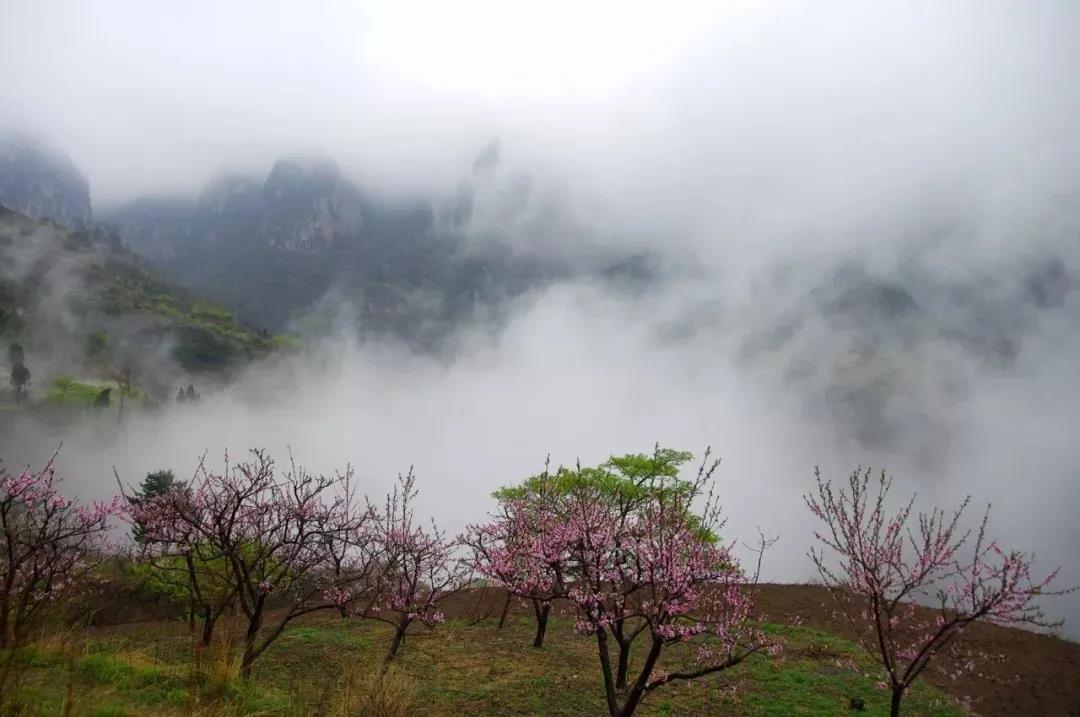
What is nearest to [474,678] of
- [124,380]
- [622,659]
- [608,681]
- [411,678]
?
[411,678]

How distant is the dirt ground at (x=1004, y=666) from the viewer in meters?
15.6

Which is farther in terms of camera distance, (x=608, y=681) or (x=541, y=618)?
(x=541, y=618)

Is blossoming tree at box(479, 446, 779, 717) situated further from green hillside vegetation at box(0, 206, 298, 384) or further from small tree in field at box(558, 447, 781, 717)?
green hillside vegetation at box(0, 206, 298, 384)

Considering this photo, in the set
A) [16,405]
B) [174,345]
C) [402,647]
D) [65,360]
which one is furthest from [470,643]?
[174,345]

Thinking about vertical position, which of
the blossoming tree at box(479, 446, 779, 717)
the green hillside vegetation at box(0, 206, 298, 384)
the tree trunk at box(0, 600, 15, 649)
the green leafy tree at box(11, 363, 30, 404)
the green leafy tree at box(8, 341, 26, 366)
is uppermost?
the green hillside vegetation at box(0, 206, 298, 384)

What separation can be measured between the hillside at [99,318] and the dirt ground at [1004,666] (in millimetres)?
121029

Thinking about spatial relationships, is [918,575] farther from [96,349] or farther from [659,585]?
[96,349]

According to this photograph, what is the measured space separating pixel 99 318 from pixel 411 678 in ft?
492

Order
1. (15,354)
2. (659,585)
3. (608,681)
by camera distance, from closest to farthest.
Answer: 1. (659,585)
2. (608,681)
3. (15,354)

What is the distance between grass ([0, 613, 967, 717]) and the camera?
8.73 meters

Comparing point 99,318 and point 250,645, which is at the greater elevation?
point 99,318

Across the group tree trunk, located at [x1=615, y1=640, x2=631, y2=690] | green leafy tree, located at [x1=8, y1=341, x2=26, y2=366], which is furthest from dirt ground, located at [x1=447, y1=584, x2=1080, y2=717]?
green leafy tree, located at [x1=8, y1=341, x2=26, y2=366]

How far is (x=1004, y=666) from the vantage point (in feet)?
59.4

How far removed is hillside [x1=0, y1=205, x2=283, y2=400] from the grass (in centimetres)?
11230
